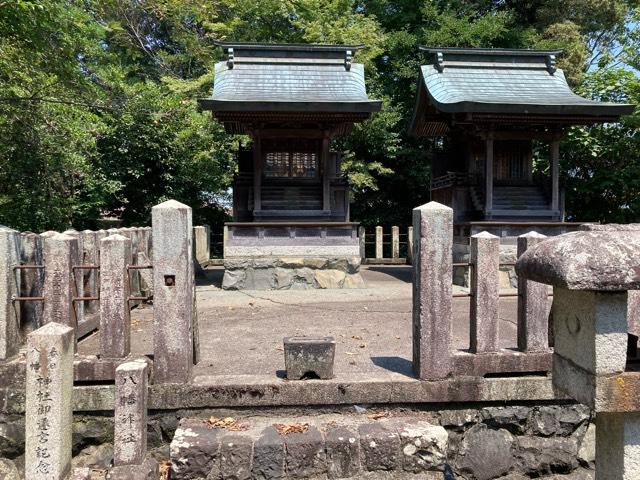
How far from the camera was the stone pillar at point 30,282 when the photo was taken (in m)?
4.42

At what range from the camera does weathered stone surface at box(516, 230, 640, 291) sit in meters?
2.13

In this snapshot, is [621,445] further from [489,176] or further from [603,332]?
[489,176]

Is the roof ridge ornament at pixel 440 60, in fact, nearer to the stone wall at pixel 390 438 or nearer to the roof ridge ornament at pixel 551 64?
the roof ridge ornament at pixel 551 64

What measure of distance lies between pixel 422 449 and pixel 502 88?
10.4 meters

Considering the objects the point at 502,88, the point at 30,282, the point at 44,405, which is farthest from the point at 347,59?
the point at 44,405

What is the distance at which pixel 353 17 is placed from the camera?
19.1m

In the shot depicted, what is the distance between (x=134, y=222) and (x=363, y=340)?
1414cm

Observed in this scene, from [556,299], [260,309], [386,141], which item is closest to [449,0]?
[386,141]

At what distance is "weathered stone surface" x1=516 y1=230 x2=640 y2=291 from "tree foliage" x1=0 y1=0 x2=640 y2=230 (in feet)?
27.6

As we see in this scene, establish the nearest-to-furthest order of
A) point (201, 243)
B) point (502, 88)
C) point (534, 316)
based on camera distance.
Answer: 1. point (534, 316)
2. point (502, 88)
3. point (201, 243)

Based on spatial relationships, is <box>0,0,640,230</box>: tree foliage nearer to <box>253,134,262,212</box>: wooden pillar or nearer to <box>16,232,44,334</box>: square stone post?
<box>253,134,262,212</box>: wooden pillar

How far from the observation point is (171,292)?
389 centimetres

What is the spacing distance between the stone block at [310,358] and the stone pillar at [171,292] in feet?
2.89

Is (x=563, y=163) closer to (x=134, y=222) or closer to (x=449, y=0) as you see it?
(x=449, y=0)
